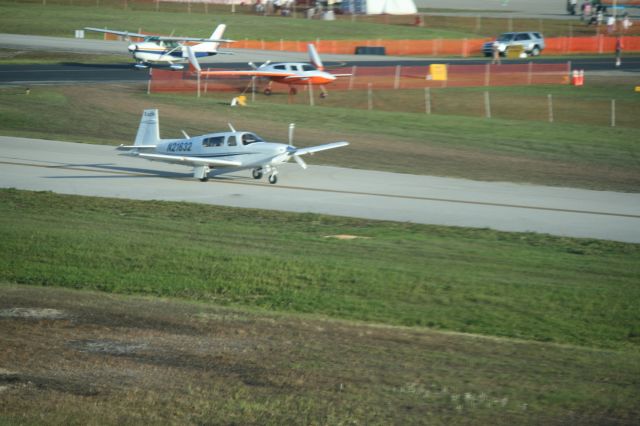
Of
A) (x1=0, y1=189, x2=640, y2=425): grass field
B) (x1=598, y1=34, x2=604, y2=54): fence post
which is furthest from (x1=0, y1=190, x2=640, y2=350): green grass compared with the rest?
(x1=598, y1=34, x2=604, y2=54): fence post

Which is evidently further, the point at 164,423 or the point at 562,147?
the point at 562,147

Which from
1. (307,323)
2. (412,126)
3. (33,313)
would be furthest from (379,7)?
(33,313)

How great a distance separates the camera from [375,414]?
11.3 meters

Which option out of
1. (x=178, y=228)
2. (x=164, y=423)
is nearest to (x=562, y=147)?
(x=178, y=228)

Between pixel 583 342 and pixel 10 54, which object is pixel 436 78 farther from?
pixel 583 342

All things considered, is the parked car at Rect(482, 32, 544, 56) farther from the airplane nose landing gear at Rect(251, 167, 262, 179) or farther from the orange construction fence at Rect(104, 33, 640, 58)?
the airplane nose landing gear at Rect(251, 167, 262, 179)

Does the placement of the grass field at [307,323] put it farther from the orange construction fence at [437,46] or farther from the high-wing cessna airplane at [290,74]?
the orange construction fence at [437,46]

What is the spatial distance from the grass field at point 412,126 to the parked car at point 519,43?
2403 centimetres

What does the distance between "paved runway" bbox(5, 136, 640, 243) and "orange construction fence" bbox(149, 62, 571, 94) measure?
67.4 feet

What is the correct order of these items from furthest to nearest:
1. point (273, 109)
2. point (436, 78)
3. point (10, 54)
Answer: point (10, 54) → point (436, 78) → point (273, 109)

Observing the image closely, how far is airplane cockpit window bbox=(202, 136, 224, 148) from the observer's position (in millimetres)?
30766

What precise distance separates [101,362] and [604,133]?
34.2 metres

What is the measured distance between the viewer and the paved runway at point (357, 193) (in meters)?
25.9

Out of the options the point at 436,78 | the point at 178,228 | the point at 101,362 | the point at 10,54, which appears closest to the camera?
the point at 101,362
